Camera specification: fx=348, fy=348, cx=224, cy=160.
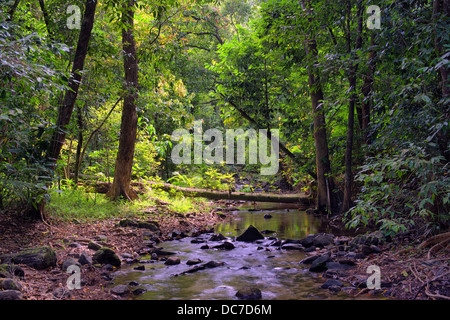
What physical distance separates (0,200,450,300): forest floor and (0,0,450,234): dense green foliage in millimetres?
443

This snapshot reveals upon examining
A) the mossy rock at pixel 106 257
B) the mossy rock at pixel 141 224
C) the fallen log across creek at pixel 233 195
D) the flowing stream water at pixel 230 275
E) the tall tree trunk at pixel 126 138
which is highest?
the tall tree trunk at pixel 126 138

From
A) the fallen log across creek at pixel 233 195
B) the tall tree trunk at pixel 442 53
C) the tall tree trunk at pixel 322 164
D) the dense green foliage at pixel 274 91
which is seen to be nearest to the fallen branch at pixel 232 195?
the fallen log across creek at pixel 233 195

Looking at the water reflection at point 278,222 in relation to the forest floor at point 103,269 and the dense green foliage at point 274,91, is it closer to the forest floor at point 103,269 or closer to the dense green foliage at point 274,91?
the dense green foliage at point 274,91

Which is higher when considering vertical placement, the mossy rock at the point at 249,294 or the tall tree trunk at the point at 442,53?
the tall tree trunk at the point at 442,53

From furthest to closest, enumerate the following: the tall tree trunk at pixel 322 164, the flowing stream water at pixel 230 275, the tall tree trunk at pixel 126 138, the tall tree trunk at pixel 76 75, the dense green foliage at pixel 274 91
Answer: the tall tree trunk at pixel 322 164 < the tall tree trunk at pixel 126 138 < the tall tree trunk at pixel 76 75 < the dense green foliage at pixel 274 91 < the flowing stream water at pixel 230 275

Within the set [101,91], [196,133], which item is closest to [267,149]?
[196,133]

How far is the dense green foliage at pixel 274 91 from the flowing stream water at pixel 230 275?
1229 mm

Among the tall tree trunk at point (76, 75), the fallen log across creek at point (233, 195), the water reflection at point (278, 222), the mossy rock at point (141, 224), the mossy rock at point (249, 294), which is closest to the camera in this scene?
the mossy rock at point (249, 294)

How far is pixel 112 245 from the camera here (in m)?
6.25

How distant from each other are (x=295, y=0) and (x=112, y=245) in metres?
8.44

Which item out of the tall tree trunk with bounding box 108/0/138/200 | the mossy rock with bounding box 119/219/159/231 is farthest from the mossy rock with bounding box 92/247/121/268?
the tall tree trunk with bounding box 108/0/138/200

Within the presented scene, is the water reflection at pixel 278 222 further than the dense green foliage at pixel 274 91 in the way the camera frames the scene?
Yes

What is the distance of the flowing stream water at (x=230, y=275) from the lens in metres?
4.30

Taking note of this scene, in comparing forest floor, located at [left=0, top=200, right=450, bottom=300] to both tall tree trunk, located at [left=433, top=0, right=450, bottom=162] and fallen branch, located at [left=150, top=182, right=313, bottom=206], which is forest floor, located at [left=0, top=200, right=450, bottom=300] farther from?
fallen branch, located at [left=150, top=182, right=313, bottom=206]
